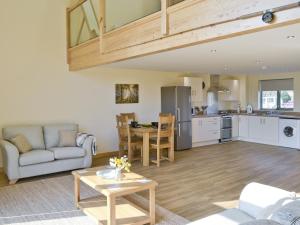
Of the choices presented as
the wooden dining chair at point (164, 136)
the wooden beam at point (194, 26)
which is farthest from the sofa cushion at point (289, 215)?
the wooden dining chair at point (164, 136)

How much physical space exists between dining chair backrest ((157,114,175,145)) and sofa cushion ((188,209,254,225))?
3.22 metres

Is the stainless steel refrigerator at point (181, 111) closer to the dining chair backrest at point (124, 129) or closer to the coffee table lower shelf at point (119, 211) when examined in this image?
the dining chair backrest at point (124, 129)

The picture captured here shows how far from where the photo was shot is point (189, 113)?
23.1ft

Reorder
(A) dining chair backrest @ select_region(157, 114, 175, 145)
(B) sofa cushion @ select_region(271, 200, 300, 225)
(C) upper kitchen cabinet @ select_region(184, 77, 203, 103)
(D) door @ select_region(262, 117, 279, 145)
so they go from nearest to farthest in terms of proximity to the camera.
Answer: (B) sofa cushion @ select_region(271, 200, 300, 225) → (A) dining chair backrest @ select_region(157, 114, 175, 145) → (D) door @ select_region(262, 117, 279, 145) → (C) upper kitchen cabinet @ select_region(184, 77, 203, 103)

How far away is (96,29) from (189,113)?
134 inches

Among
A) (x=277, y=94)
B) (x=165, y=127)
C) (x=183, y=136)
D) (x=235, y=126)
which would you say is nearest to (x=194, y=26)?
(x=165, y=127)

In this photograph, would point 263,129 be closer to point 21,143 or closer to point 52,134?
point 52,134

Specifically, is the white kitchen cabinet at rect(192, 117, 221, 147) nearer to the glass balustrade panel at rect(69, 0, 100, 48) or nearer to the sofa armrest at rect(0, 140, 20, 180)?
the glass balustrade panel at rect(69, 0, 100, 48)

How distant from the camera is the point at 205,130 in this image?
24.8ft

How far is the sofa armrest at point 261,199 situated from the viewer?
6.87 ft

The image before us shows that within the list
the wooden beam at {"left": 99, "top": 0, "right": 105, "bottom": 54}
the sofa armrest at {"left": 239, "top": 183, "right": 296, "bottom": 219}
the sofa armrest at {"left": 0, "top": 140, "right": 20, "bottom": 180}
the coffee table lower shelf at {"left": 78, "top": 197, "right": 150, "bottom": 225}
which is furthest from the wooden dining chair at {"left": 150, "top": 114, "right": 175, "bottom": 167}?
the sofa armrest at {"left": 239, "top": 183, "right": 296, "bottom": 219}

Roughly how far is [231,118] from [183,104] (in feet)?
7.18

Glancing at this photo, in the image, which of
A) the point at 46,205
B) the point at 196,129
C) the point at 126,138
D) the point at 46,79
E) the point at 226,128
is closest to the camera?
the point at 46,205

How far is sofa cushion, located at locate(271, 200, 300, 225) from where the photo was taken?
56.1 inches
